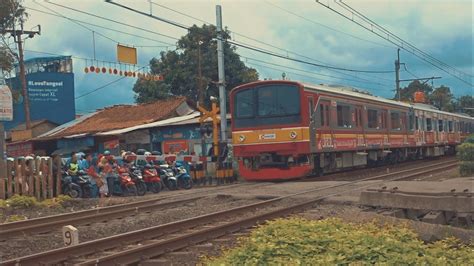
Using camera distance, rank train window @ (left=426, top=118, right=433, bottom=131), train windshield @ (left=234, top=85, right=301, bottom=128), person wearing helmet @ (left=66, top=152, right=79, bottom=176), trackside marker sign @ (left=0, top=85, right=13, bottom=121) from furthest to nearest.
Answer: train window @ (left=426, top=118, right=433, bottom=131), train windshield @ (left=234, top=85, right=301, bottom=128), person wearing helmet @ (left=66, top=152, right=79, bottom=176), trackside marker sign @ (left=0, top=85, right=13, bottom=121)

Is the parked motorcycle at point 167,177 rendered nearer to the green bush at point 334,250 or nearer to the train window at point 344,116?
the train window at point 344,116

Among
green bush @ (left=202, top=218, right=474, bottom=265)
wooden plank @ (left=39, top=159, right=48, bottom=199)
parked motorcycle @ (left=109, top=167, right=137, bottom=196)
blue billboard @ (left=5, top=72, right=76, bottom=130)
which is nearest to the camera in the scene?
green bush @ (left=202, top=218, right=474, bottom=265)

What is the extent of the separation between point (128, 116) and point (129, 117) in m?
0.28

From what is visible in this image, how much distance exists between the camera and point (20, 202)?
12.9 m

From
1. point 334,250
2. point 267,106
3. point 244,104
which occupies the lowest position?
point 334,250

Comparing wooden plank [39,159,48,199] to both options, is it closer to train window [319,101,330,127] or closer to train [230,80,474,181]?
train [230,80,474,181]

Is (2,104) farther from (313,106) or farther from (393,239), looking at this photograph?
(393,239)

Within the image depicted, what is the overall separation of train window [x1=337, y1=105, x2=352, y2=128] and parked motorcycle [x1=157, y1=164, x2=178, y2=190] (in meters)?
5.68

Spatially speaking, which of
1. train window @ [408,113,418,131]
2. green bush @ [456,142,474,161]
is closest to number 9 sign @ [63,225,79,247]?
green bush @ [456,142,474,161]

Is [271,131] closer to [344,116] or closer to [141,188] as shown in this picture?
[344,116]

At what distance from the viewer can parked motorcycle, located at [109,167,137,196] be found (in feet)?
54.7

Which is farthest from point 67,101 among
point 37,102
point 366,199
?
point 366,199

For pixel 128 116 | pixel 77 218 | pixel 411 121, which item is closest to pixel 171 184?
pixel 77 218

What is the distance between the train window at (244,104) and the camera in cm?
1836
